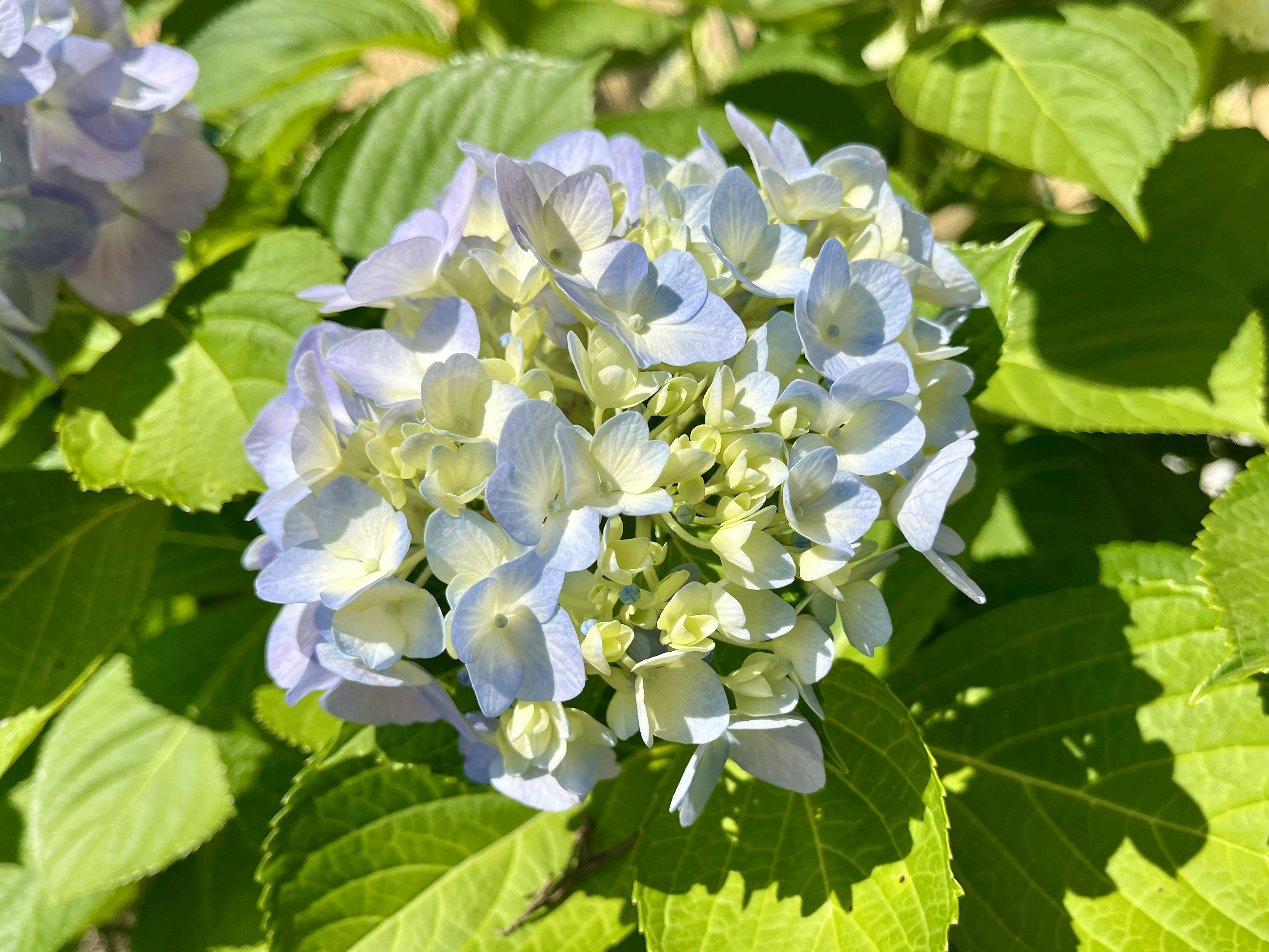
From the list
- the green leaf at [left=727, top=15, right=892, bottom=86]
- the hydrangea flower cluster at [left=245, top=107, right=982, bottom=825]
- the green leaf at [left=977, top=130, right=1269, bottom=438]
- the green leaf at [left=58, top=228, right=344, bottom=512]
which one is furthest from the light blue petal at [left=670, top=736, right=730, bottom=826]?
the green leaf at [left=727, top=15, right=892, bottom=86]

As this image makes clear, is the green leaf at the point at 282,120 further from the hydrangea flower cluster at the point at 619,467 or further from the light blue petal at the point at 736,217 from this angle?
the light blue petal at the point at 736,217

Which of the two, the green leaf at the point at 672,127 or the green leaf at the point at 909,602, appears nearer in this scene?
the green leaf at the point at 909,602

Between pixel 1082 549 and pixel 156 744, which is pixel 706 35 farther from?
pixel 156 744

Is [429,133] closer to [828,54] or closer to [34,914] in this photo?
[828,54]

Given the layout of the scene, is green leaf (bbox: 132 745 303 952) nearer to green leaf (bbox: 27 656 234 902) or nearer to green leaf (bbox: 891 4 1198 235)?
green leaf (bbox: 27 656 234 902)

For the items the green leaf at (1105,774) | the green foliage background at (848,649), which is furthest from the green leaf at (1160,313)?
the green leaf at (1105,774)

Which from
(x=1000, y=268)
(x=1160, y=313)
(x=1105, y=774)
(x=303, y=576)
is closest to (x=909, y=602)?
(x=1105, y=774)
